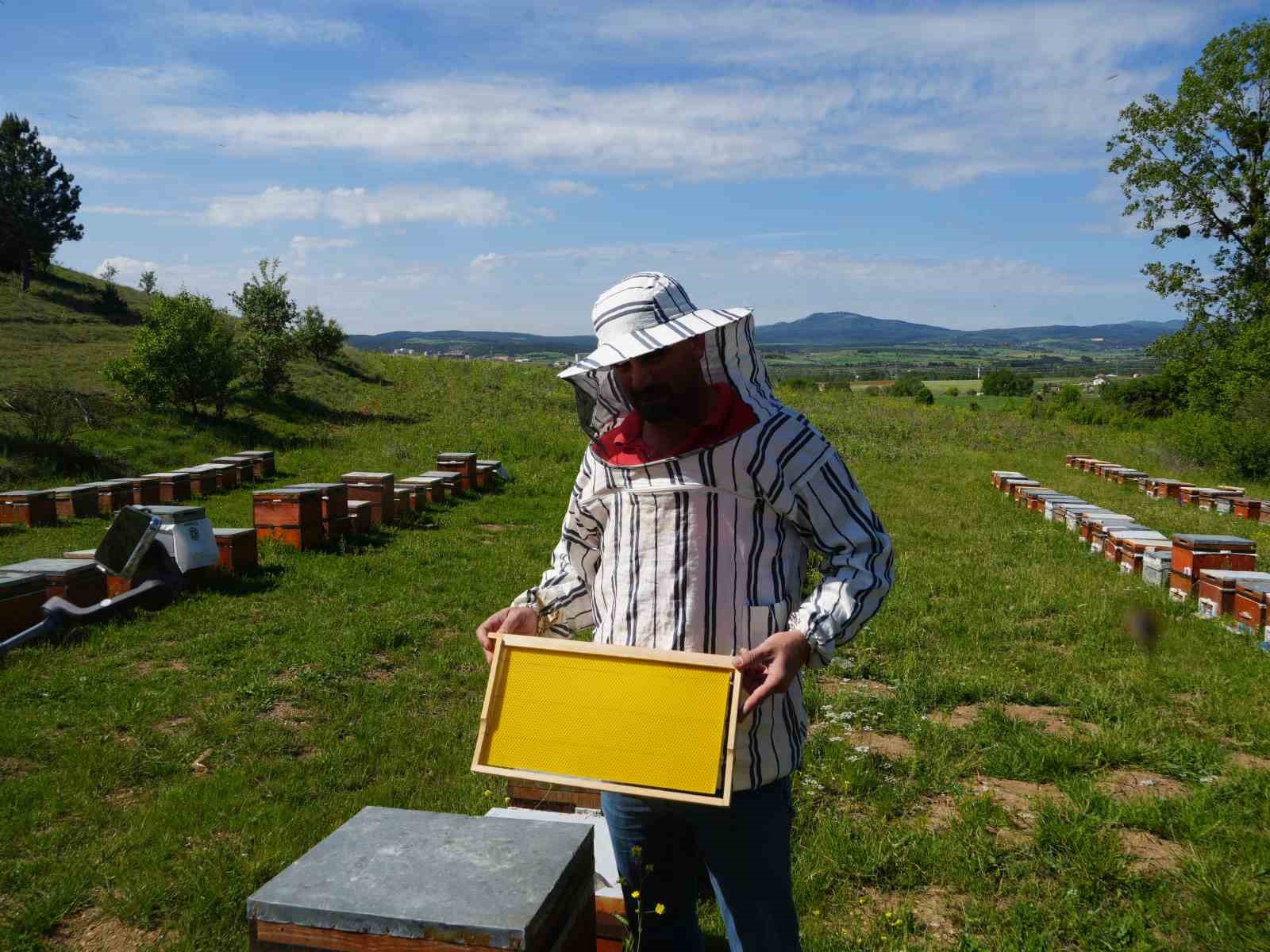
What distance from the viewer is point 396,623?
5.86 m

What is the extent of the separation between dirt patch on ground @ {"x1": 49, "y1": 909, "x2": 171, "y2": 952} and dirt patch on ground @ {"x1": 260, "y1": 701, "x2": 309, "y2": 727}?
1.56m

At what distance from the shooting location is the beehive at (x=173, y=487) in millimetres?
9945

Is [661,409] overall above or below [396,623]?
above

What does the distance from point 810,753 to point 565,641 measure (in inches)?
108

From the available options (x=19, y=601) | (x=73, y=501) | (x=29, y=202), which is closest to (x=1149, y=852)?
(x=19, y=601)

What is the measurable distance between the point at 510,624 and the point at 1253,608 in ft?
18.9

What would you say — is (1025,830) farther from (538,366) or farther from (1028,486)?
(538,366)

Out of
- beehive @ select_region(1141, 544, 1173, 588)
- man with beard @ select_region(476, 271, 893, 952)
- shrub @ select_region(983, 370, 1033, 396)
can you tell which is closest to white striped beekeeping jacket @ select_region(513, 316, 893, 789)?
man with beard @ select_region(476, 271, 893, 952)

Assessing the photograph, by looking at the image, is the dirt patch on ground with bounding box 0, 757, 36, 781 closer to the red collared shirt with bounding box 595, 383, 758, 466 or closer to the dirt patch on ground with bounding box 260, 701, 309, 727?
the dirt patch on ground with bounding box 260, 701, 309, 727

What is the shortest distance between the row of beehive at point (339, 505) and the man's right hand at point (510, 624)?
6.49 meters

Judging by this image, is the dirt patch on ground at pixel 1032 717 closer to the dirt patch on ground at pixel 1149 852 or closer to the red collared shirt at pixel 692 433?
the dirt patch on ground at pixel 1149 852

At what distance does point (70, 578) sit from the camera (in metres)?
5.57

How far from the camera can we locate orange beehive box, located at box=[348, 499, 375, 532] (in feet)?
28.0

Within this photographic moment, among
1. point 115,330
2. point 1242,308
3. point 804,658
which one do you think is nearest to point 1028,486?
point 804,658
